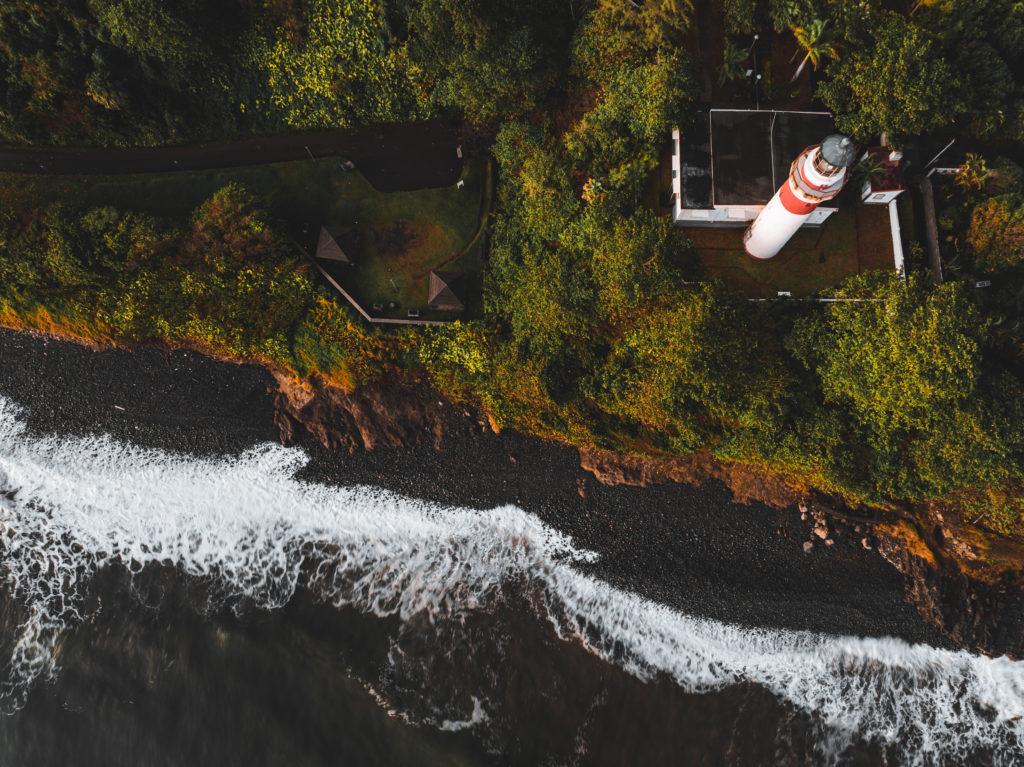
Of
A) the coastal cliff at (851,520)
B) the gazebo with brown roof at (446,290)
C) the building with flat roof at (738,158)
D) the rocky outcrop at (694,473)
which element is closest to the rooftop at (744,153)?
the building with flat roof at (738,158)

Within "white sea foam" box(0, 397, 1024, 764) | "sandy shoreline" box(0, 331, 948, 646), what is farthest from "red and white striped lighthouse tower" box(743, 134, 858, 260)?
"white sea foam" box(0, 397, 1024, 764)

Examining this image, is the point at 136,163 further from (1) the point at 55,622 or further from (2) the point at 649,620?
(2) the point at 649,620

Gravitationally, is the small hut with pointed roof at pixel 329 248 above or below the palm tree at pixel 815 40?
below

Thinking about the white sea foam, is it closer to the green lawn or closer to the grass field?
the green lawn

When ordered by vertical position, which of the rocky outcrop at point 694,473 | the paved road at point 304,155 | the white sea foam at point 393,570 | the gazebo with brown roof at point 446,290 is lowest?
the white sea foam at point 393,570

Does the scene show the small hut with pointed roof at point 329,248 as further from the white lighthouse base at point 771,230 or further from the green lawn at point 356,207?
the white lighthouse base at point 771,230

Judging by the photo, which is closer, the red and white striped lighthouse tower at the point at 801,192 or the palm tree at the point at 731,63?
the red and white striped lighthouse tower at the point at 801,192

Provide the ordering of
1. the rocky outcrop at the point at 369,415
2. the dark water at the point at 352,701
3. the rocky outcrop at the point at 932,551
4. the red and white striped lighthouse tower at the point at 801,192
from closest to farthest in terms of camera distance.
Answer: the red and white striped lighthouse tower at the point at 801,192 < the rocky outcrop at the point at 932,551 < the dark water at the point at 352,701 < the rocky outcrop at the point at 369,415
